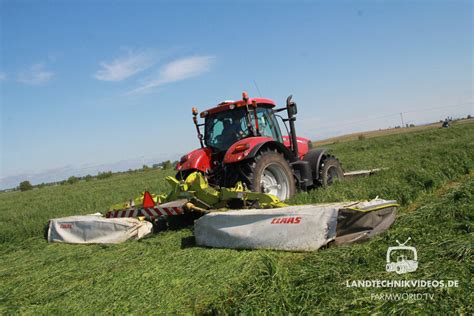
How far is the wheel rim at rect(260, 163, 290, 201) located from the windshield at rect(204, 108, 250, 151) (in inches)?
31.6

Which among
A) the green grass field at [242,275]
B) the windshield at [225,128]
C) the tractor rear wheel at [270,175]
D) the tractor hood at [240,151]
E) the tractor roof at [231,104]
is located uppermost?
the tractor roof at [231,104]

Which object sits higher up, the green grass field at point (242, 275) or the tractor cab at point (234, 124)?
the tractor cab at point (234, 124)

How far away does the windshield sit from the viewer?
22.2 feet

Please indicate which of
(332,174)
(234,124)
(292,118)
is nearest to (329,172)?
(332,174)

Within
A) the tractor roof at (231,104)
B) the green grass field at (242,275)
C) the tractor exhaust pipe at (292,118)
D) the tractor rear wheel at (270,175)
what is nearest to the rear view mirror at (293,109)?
the tractor exhaust pipe at (292,118)

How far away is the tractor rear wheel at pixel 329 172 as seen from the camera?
7504 millimetres

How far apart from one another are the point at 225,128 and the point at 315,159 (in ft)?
6.15

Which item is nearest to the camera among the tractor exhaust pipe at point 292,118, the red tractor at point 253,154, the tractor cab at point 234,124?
the red tractor at point 253,154

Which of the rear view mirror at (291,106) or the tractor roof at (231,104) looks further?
the rear view mirror at (291,106)

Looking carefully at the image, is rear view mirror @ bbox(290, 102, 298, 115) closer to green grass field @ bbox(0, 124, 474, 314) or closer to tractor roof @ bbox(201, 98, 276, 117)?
tractor roof @ bbox(201, 98, 276, 117)

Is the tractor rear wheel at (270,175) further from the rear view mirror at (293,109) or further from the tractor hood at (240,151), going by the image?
the rear view mirror at (293,109)

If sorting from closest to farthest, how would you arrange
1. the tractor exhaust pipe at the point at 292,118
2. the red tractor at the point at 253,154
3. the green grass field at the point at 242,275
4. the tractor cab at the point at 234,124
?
1. the green grass field at the point at 242,275
2. the red tractor at the point at 253,154
3. the tractor cab at the point at 234,124
4. the tractor exhaust pipe at the point at 292,118

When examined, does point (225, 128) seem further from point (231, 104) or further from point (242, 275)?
point (242, 275)

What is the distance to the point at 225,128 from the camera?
6.95m
